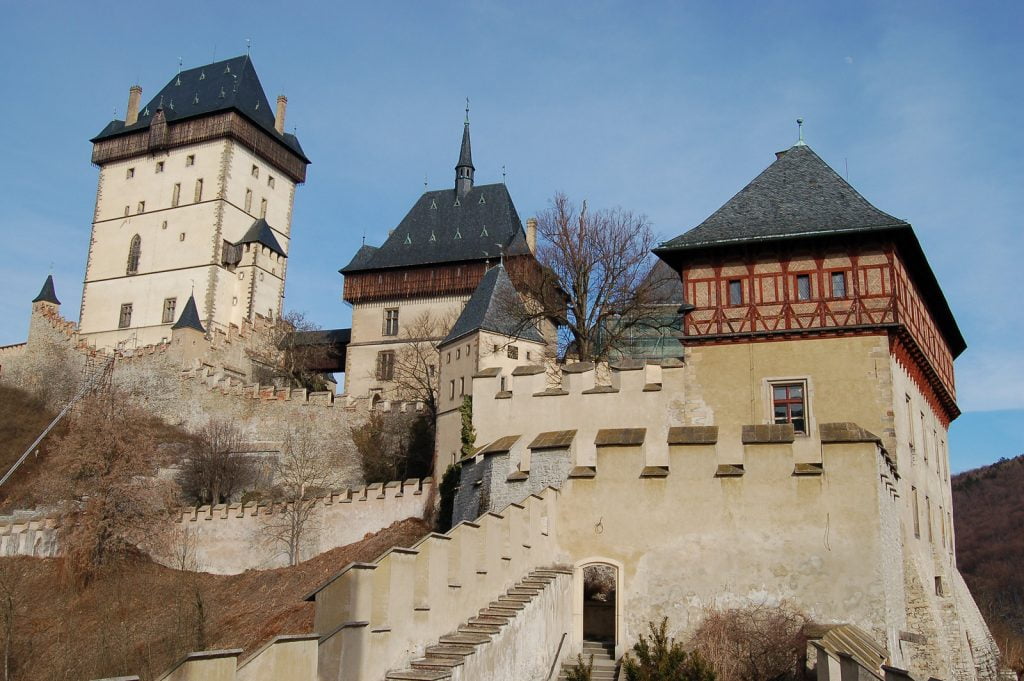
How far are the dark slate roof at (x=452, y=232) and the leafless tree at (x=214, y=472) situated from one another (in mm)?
12391

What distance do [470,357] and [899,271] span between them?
41.4ft

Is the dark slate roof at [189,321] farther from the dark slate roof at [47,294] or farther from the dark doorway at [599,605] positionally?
the dark doorway at [599,605]

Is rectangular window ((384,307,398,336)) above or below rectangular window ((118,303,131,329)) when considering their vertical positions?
below

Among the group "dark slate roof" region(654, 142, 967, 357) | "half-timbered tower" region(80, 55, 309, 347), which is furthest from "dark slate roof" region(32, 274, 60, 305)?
"dark slate roof" region(654, 142, 967, 357)

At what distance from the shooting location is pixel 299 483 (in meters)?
33.8

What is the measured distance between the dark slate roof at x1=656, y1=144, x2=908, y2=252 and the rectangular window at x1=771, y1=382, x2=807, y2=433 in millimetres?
3123

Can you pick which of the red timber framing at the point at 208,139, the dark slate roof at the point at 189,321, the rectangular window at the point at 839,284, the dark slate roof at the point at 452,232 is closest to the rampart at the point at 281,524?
the rectangular window at the point at 839,284

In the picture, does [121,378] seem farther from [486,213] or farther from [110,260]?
[486,213]

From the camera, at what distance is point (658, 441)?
19516 mm

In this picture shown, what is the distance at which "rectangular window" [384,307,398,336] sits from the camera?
4466 cm

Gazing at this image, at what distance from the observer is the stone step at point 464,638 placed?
11.5 meters

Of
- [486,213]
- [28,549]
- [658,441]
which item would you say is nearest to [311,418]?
[28,549]

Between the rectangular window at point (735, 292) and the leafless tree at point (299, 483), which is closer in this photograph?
the rectangular window at point (735, 292)

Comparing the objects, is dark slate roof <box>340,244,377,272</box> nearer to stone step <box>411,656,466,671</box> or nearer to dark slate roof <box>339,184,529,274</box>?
dark slate roof <box>339,184,529,274</box>
